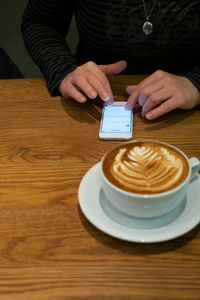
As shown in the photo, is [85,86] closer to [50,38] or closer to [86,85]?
[86,85]

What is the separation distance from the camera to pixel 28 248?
48 cm

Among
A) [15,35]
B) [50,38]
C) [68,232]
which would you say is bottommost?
[15,35]

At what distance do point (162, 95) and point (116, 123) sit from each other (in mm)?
142

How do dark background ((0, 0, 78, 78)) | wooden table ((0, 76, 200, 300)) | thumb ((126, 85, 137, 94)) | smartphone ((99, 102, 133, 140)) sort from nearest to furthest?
wooden table ((0, 76, 200, 300)) → smartphone ((99, 102, 133, 140)) → thumb ((126, 85, 137, 94)) → dark background ((0, 0, 78, 78))

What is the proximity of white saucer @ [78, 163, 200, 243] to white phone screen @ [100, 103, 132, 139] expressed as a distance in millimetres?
214

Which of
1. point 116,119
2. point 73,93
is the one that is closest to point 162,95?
point 116,119

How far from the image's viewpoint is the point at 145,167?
0.51m

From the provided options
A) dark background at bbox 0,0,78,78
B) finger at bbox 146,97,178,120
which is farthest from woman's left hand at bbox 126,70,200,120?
dark background at bbox 0,0,78,78

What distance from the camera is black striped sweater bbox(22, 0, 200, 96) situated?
0.94 meters

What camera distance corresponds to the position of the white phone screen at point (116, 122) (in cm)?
74

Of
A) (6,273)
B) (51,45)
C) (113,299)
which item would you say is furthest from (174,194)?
(51,45)

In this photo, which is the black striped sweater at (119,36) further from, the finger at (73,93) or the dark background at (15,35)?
the dark background at (15,35)

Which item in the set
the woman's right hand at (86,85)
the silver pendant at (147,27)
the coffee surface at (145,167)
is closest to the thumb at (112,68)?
the woman's right hand at (86,85)

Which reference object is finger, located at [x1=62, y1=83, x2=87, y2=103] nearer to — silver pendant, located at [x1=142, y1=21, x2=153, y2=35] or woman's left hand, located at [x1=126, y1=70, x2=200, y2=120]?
woman's left hand, located at [x1=126, y1=70, x2=200, y2=120]
